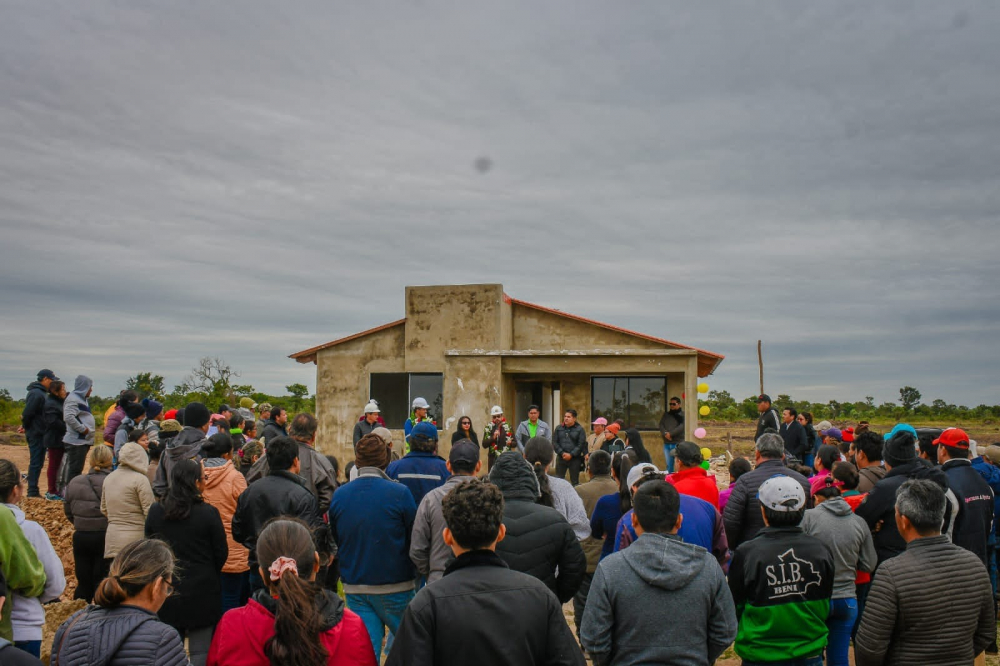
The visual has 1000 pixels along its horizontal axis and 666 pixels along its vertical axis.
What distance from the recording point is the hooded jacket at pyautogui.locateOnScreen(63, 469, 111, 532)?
6.51 metres

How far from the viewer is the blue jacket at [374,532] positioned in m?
4.85

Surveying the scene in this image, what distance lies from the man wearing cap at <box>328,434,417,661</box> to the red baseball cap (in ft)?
16.5

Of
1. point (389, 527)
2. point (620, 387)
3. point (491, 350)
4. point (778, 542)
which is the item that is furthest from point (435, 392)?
point (778, 542)

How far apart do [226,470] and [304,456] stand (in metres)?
0.63

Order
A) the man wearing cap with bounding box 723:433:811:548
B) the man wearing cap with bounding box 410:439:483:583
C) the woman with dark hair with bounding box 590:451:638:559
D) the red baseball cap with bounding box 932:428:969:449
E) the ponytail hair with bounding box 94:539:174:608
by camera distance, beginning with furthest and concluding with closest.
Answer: the red baseball cap with bounding box 932:428:969:449 < the man wearing cap with bounding box 723:433:811:548 < the woman with dark hair with bounding box 590:451:638:559 < the man wearing cap with bounding box 410:439:483:583 < the ponytail hair with bounding box 94:539:174:608

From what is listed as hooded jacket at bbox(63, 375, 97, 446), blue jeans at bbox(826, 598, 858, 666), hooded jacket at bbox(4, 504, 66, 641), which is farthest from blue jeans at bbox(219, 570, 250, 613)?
hooded jacket at bbox(63, 375, 97, 446)

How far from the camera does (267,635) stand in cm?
298

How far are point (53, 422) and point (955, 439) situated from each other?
1147cm

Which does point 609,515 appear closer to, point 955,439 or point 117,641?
point 117,641

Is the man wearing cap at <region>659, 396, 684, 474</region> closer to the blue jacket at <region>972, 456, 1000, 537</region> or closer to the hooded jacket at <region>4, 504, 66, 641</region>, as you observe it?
the blue jacket at <region>972, 456, 1000, 537</region>

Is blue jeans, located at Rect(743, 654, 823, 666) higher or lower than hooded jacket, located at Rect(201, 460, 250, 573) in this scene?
lower

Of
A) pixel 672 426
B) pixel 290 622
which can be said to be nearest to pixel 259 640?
pixel 290 622

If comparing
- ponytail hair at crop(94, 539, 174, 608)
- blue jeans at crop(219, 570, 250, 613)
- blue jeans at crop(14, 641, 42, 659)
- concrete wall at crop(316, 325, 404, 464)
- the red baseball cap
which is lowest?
blue jeans at crop(219, 570, 250, 613)

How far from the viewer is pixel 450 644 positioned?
2641 millimetres
